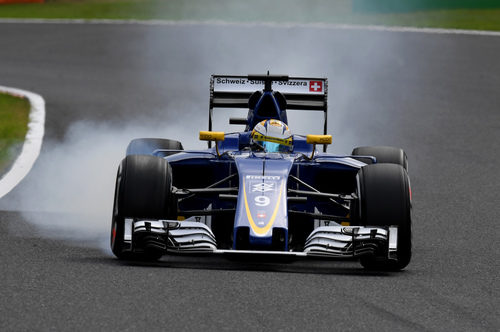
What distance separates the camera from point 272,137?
9992mm

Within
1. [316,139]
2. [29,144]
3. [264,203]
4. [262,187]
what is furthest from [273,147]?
[29,144]

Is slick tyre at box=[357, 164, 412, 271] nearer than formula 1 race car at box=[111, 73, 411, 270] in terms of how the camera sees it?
No

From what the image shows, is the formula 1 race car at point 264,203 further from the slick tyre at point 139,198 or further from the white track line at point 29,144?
the white track line at point 29,144

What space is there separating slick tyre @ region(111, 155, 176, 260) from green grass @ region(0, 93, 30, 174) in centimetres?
489

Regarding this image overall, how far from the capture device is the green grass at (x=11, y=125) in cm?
1450

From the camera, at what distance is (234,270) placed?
8.41 m

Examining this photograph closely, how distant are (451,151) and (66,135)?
17.1ft

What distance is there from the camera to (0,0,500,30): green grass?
2789 centimetres

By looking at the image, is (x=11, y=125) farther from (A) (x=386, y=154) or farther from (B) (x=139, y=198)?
(B) (x=139, y=198)

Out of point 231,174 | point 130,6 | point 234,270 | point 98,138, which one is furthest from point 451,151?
point 130,6

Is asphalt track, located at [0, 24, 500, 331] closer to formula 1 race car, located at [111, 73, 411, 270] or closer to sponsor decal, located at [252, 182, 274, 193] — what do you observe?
formula 1 race car, located at [111, 73, 411, 270]

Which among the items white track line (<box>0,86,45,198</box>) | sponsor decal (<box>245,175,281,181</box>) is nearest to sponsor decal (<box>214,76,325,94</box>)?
white track line (<box>0,86,45,198</box>)

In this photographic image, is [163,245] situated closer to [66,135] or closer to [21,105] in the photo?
[66,135]

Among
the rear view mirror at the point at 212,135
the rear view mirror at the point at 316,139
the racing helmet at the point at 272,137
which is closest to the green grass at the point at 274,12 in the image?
the racing helmet at the point at 272,137
